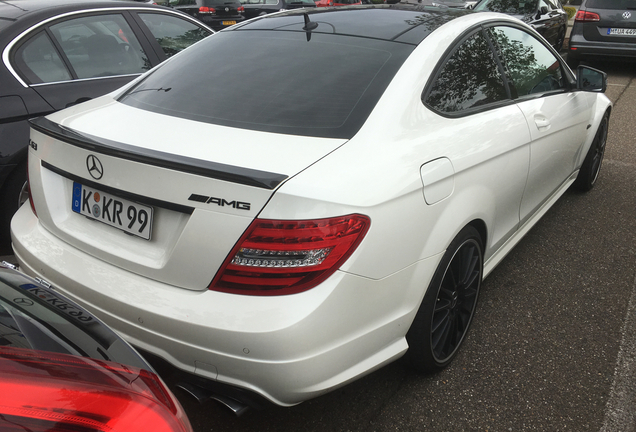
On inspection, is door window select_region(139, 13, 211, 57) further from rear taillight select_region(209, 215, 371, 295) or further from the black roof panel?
rear taillight select_region(209, 215, 371, 295)

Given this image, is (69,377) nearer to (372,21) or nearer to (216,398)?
(216,398)

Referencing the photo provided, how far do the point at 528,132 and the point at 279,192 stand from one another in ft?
5.78

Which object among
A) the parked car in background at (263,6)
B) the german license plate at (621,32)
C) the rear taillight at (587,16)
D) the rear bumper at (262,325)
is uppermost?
the rear bumper at (262,325)

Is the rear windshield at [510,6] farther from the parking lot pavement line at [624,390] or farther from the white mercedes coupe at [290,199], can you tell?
the parking lot pavement line at [624,390]

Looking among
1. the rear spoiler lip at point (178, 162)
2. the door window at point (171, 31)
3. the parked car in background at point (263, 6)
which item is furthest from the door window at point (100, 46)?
the parked car in background at point (263, 6)

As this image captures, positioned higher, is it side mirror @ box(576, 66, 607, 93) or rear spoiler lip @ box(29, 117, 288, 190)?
rear spoiler lip @ box(29, 117, 288, 190)

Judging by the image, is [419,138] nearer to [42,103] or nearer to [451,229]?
[451,229]

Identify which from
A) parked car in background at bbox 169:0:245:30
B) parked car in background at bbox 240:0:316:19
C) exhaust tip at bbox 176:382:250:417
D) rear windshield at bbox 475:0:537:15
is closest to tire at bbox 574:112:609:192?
exhaust tip at bbox 176:382:250:417

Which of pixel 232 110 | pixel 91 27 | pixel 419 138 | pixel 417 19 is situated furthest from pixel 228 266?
pixel 91 27

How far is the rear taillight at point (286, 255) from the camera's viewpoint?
5.71ft

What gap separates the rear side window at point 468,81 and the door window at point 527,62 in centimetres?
21

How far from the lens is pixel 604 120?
4777mm

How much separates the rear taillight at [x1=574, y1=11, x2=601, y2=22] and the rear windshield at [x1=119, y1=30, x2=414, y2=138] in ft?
29.8

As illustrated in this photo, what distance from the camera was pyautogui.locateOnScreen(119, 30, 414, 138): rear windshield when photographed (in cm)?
214
